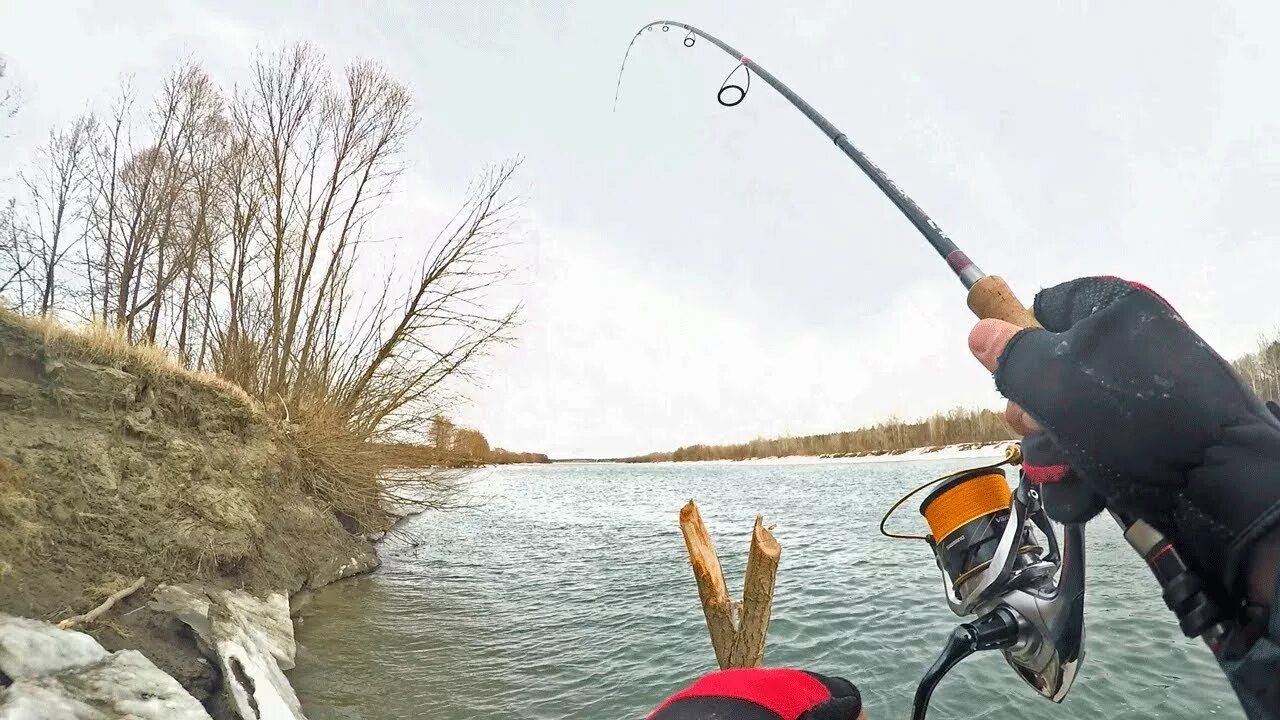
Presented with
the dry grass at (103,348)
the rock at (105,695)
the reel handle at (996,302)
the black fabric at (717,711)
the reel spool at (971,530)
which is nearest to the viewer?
the black fabric at (717,711)

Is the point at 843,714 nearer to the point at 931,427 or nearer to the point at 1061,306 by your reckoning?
the point at 1061,306

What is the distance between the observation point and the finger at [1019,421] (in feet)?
4.21

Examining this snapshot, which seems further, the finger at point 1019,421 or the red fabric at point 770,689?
the finger at point 1019,421

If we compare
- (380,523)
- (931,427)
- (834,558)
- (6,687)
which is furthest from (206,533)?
(931,427)

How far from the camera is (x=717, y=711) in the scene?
1.01m

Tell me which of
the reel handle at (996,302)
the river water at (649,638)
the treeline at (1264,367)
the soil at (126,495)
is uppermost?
the treeline at (1264,367)

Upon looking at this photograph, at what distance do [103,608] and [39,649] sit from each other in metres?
1.19

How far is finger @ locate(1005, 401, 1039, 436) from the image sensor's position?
4.21 ft

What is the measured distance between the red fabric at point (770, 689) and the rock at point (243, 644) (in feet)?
15.8

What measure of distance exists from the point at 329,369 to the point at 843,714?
46.1 ft

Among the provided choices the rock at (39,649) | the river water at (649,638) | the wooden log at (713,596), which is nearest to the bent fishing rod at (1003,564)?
the wooden log at (713,596)


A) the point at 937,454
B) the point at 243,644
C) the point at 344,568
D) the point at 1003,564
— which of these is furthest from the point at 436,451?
the point at 937,454

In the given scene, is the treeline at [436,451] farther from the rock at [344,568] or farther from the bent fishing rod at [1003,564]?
the bent fishing rod at [1003,564]

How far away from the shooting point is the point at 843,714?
1.10 metres
